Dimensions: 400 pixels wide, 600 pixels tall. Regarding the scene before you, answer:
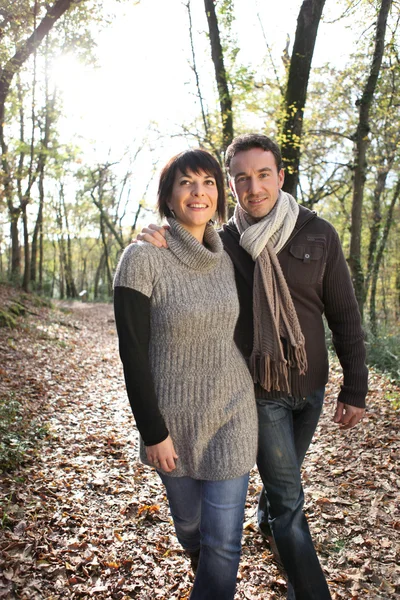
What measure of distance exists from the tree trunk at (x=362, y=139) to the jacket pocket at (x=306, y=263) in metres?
7.52

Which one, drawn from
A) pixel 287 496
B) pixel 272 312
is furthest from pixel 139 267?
pixel 287 496

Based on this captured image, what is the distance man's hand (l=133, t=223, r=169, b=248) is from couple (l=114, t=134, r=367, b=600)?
1 centimetres

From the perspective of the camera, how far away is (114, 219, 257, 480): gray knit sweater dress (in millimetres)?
2039

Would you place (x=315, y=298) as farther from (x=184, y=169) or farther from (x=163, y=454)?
(x=163, y=454)

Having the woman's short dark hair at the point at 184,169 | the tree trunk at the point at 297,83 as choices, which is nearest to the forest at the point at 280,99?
the tree trunk at the point at 297,83

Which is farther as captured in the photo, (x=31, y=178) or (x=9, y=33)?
(x=31, y=178)

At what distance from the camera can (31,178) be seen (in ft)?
46.0

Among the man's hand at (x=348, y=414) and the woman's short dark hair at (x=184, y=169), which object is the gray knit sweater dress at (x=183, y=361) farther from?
the man's hand at (x=348, y=414)

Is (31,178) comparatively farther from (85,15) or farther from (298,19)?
(298,19)

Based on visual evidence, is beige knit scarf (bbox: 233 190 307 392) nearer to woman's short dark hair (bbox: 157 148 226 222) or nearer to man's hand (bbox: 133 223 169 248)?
woman's short dark hair (bbox: 157 148 226 222)

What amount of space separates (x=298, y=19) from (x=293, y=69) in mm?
740

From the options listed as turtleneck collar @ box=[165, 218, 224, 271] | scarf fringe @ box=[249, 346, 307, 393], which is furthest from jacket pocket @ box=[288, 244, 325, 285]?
turtleneck collar @ box=[165, 218, 224, 271]

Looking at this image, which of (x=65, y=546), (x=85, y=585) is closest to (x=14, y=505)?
(x=65, y=546)

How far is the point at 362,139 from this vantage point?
358 inches
